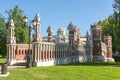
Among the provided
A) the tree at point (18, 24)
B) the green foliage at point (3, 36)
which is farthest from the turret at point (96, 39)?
the green foliage at point (3, 36)

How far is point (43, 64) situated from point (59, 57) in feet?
20.3

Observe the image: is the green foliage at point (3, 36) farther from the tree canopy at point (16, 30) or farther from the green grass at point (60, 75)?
the green grass at point (60, 75)

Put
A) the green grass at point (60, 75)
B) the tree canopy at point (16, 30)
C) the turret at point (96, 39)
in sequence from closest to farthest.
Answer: the green grass at point (60, 75)
the turret at point (96, 39)
the tree canopy at point (16, 30)

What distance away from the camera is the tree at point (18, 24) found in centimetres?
6089

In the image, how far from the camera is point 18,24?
201 ft

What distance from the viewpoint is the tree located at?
60.9 m

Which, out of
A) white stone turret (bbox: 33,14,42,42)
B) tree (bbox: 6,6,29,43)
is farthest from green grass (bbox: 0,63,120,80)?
tree (bbox: 6,6,29,43)

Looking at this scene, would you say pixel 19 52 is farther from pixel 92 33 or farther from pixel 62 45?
pixel 92 33

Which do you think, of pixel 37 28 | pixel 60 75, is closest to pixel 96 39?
pixel 37 28

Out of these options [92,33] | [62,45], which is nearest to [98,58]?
[92,33]

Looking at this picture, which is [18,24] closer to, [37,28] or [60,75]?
[37,28]

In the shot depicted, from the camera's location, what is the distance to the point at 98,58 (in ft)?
175

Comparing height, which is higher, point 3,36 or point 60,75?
point 3,36

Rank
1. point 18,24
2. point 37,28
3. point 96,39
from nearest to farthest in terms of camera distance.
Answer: point 37,28, point 96,39, point 18,24
